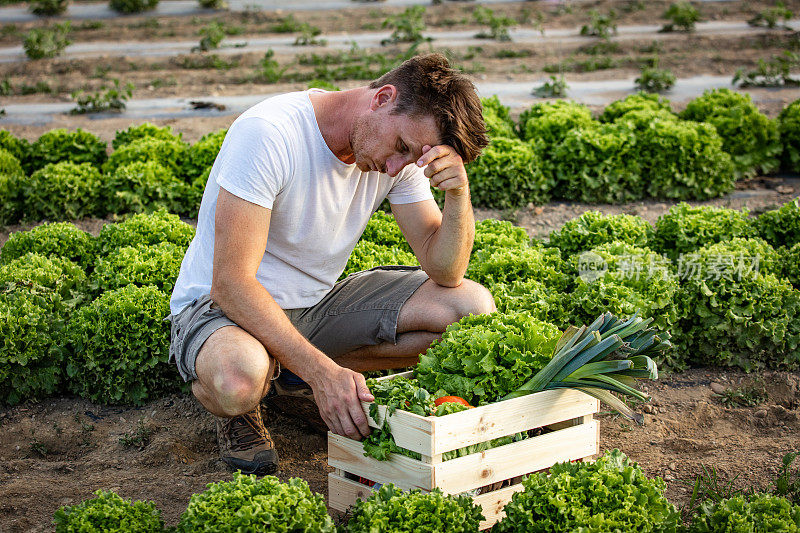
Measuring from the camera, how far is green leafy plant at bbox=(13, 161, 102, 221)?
7.57 m

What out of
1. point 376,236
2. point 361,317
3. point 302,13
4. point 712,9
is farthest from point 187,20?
point 361,317

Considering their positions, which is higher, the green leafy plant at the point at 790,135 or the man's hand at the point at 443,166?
the man's hand at the point at 443,166

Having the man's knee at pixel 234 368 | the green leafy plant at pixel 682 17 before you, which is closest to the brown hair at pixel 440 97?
the man's knee at pixel 234 368

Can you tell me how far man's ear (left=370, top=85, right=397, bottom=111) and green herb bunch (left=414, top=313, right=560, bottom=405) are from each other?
46.1 inches

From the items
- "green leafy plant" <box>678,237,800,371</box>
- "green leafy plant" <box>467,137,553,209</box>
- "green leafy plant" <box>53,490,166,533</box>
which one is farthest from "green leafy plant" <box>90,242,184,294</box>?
"green leafy plant" <box>678,237,800,371</box>

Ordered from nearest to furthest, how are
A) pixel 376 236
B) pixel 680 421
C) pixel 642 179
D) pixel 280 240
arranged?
pixel 280 240 → pixel 680 421 → pixel 376 236 → pixel 642 179

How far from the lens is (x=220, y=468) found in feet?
14.1

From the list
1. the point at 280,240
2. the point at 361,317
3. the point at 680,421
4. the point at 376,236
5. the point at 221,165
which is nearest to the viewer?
the point at 221,165

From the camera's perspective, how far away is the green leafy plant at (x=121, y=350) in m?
5.02

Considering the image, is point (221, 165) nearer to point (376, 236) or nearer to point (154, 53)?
point (376, 236)

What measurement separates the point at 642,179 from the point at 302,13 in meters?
13.7

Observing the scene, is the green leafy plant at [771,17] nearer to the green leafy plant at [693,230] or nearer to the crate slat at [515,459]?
the green leafy plant at [693,230]

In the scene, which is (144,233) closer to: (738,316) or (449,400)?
(449,400)

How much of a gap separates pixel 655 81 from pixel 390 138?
9.42 metres
